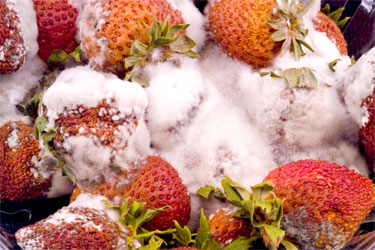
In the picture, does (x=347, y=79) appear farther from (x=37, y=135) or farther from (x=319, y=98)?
(x=37, y=135)

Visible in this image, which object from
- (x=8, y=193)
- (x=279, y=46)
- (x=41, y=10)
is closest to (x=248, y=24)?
(x=279, y=46)

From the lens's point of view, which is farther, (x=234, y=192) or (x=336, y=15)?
(x=336, y=15)

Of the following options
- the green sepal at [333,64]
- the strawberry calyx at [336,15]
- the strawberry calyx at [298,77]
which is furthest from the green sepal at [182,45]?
the strawberry calyx at [336,15]

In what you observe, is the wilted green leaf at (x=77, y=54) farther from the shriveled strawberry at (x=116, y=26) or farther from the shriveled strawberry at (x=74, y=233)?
the shriveled strawberry at (x=74, y=233)

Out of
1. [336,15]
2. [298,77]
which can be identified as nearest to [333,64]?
[298,77]

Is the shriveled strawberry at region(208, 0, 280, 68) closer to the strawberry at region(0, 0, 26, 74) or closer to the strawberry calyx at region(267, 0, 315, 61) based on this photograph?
the strawberry calyx at region(267, 0, 315, 61)

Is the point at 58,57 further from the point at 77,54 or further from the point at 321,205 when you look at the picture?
the point at 321,205
